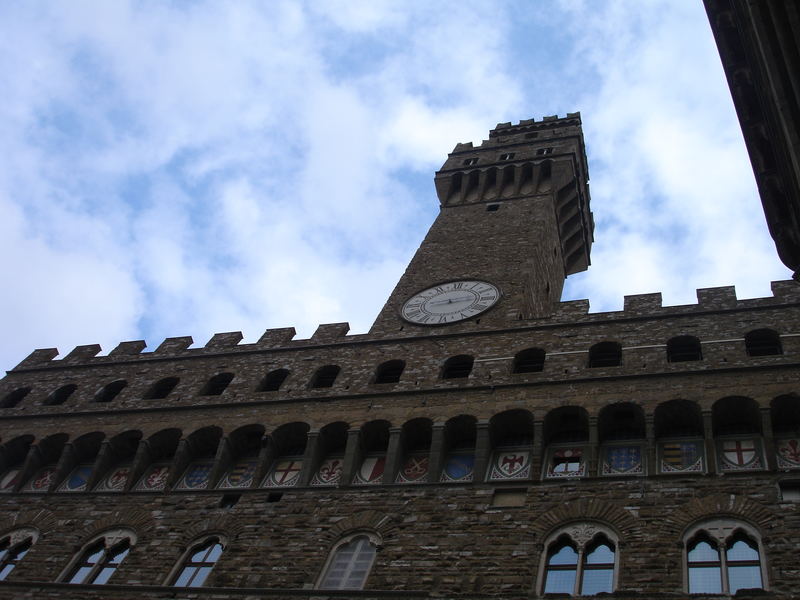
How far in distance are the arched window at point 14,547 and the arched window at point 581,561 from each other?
10029 mm

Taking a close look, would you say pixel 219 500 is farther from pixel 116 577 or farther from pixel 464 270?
pixel 464 270

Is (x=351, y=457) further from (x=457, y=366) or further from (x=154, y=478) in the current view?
(x=154, y=478)

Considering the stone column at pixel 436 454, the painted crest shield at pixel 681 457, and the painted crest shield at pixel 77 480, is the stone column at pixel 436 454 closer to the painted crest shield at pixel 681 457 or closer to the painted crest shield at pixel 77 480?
the painted crest shield at pixel 681 457

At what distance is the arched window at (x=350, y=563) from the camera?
593 inches

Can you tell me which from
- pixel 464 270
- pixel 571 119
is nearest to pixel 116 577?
pixel 464 270

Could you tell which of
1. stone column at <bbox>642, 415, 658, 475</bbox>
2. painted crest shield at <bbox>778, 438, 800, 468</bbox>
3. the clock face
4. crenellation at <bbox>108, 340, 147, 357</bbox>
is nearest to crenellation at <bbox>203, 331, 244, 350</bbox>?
crenellation at <bbox>108, 340, 147, 357</bbox>

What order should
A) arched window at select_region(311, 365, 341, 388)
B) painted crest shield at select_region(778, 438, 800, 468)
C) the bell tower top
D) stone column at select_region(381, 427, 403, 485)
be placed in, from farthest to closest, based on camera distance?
1. the bell tower top
2. arched window at select_region(311, 365, 341, 388)
3. stone column at select_region(381, 427, 403, 485)
4. painted crest shield at select_region(778, 438, 800, 468)

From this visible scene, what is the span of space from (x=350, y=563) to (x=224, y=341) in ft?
32.2

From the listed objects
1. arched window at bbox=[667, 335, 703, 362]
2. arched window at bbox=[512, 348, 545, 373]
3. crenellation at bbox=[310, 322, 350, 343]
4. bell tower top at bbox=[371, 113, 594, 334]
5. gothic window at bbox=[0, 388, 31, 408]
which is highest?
bell tower top at bbox=[371, 113, 594, 334]

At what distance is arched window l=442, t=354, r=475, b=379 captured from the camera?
20283 mm

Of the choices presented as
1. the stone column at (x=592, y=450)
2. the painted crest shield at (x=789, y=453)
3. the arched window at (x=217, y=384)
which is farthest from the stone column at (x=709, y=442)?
the arched window at (x=217, y=384)

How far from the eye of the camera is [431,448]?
17672mm

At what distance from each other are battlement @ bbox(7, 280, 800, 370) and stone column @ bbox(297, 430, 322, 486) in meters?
4.01

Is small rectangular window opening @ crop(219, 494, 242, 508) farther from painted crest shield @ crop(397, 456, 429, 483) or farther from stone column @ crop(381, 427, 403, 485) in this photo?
painted crest shield @ crop(397, 456, 429, 483)
